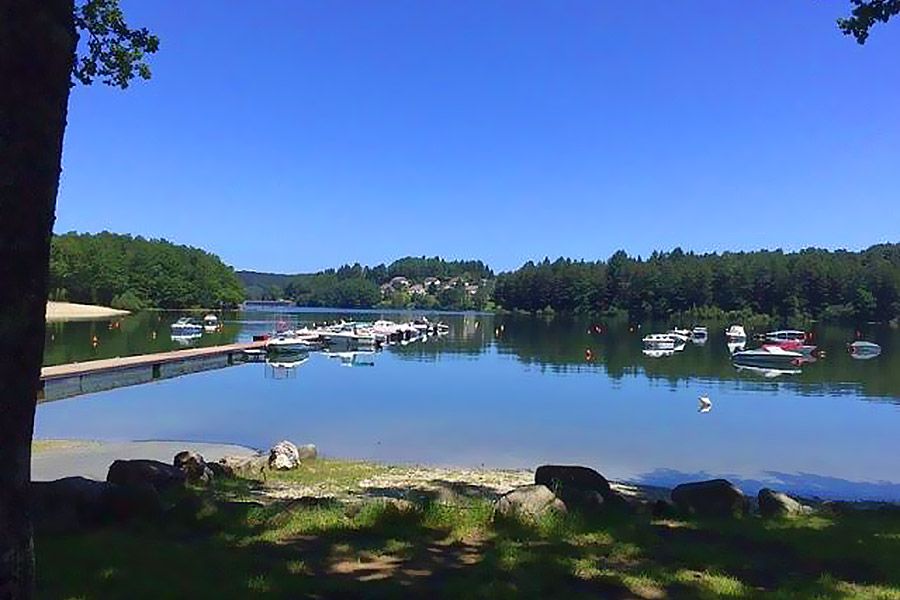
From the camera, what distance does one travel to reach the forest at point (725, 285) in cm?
12350

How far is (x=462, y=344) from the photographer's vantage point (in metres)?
72.8

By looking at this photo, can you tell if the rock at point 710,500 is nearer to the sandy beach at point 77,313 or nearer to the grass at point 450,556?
the grass at point 450,556

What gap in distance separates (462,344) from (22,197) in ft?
230

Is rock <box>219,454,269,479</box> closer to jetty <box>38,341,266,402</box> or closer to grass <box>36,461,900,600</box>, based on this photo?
grass <box>36,461,900,600</box>

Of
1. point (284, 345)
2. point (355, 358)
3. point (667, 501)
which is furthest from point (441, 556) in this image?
point (355, 358)

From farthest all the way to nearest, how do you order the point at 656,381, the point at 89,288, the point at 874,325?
1. the point at 89,288
2. the point at 874,325
3. the point at 656,381

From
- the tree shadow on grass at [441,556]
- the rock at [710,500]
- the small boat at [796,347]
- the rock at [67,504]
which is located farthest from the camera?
the small boat at [796,347]

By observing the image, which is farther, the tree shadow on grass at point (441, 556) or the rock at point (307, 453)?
the rock at point (307, 453)

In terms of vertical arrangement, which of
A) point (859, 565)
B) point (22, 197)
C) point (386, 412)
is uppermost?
point (22, 197)

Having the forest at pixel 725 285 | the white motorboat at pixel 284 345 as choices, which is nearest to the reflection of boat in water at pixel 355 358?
the white motorboat at pixel 284 345

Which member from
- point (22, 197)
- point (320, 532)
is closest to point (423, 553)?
point (320, 532)


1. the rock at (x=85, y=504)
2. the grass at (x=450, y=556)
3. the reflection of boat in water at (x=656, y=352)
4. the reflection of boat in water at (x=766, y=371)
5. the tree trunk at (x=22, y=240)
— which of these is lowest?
the reflection of boat in water at (x=766, y=371)

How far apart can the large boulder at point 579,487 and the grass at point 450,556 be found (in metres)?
0.43

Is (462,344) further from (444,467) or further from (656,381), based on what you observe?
(444,467)
